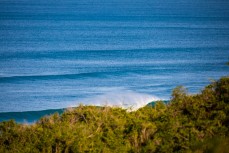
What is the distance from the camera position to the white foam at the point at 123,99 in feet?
111

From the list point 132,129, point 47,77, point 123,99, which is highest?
point 47,77

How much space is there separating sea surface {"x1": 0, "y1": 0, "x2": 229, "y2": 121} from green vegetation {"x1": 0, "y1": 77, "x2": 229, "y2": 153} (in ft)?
6.88

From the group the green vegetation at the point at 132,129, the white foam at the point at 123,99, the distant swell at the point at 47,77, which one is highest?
the distant swell at the point at 47,77

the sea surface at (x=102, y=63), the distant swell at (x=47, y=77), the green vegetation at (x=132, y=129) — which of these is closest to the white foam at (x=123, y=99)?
the sea surface at (x=102, y=63)

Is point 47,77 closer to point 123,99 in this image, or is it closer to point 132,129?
point 123,99

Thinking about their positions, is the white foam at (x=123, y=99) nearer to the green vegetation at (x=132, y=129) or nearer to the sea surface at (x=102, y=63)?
the sea surface at (x=102, y=63)

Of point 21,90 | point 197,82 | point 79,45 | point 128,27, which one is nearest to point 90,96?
point 21,90

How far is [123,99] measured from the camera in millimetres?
35500

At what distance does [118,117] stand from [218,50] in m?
51.3

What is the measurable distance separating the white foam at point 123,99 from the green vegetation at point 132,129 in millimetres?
17680

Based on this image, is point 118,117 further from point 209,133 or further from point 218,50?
point 218,50

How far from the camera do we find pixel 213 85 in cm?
1522

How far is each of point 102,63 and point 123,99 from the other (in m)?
17.1

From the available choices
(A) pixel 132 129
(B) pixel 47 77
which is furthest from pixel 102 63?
(A) pixel 132 129
